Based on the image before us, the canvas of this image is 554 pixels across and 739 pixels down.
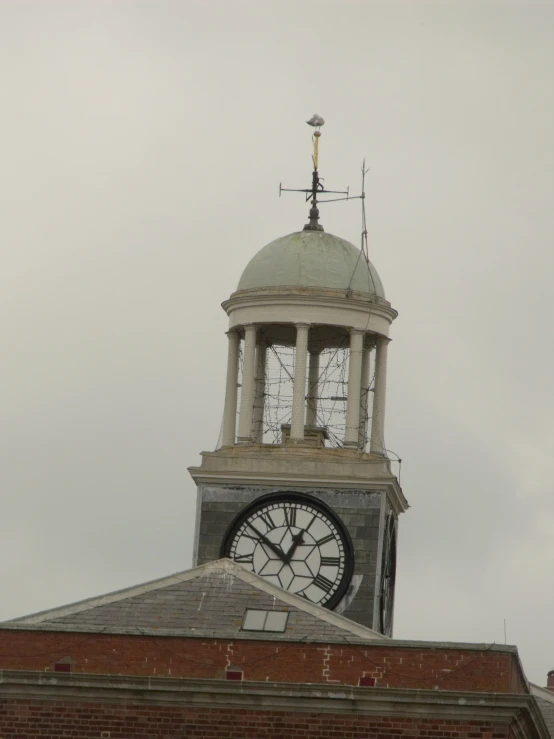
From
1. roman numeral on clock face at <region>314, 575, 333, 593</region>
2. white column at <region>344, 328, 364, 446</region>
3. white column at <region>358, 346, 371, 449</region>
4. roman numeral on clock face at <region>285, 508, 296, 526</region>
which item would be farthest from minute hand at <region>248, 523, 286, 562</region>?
white column at <region>358, 346, 371, 449</region>

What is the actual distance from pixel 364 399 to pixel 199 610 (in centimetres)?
1127

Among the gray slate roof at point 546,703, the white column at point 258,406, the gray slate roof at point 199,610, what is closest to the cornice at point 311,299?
the white column at point 258,406

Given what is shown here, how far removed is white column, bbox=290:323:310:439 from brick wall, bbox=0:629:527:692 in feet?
37.2

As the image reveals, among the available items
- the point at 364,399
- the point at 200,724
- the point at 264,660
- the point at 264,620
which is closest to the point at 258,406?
the point at 364,399

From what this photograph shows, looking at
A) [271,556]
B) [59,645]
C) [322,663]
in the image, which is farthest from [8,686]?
[271,556]

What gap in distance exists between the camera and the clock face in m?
58.7

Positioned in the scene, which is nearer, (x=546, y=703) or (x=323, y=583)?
(x=323, y=583)

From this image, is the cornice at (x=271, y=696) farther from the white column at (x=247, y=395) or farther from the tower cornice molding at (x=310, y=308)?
the tower cornice molding at (x=310, y=308)

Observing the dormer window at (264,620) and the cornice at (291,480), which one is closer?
the dormer window at (264,620)

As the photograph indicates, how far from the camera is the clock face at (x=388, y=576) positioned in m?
58.7

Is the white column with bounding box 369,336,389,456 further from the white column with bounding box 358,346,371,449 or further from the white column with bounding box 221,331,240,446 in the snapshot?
the white column with bounding box 221,331,240,446

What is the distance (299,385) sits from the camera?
58.8m

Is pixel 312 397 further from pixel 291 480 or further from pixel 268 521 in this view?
pixel 268 521

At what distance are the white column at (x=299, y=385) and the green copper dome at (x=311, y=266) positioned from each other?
118 cm
